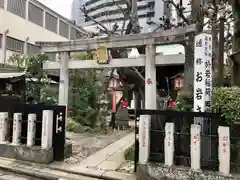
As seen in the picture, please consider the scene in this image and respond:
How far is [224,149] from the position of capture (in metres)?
4.88

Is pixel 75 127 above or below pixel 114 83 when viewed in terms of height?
below

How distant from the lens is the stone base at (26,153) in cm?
671

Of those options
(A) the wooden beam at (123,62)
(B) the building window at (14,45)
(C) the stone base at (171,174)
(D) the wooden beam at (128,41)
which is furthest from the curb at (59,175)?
(B) the building window at (14,45)

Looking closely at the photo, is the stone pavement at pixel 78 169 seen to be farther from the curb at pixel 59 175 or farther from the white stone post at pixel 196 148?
the white stone post at pixel 196 148

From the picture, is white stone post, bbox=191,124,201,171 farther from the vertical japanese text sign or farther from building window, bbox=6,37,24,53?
building window, bbox=6,37,24,53

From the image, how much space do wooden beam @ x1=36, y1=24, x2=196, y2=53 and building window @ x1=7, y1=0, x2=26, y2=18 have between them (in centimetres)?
1240


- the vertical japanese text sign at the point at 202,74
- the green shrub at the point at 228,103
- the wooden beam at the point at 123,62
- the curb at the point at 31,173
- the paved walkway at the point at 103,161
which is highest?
the wooden beam at the point at 123,62

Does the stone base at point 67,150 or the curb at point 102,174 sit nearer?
the curb at point 102,174

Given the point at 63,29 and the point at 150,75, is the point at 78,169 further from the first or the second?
the point at 63,29

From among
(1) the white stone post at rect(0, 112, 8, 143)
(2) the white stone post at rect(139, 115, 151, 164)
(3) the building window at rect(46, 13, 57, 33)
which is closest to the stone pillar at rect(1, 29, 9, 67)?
(3) the building window at rect(46, 13, 57, 33)

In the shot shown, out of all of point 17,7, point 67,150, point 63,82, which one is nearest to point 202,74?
point 67,150

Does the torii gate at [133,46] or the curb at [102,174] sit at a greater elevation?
the torii gate at [133,46]

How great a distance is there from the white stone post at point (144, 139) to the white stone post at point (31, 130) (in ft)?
10.2

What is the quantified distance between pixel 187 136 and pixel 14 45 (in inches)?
807
